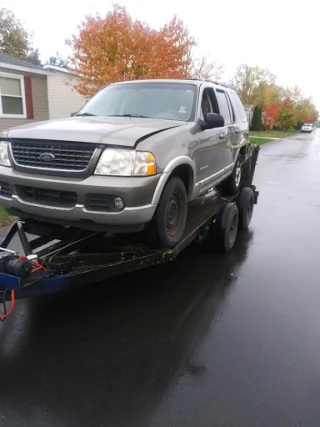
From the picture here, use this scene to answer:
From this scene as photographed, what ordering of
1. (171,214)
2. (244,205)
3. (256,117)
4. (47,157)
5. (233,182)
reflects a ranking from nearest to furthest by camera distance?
(47,157) → (171,214) → (244,205) → (233,182) → (256,117)

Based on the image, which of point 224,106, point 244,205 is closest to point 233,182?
point 244,205

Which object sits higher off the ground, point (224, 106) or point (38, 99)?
point (224, 106)

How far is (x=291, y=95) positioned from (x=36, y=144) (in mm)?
86178

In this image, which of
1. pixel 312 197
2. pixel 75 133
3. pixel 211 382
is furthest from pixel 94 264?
pixel 312 197

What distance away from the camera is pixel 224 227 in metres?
5.25

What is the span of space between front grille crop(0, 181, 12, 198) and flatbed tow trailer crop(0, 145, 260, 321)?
0.34m

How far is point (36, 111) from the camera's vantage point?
19.1 meters

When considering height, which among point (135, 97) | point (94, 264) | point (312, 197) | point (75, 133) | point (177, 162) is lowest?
point (312, 197)

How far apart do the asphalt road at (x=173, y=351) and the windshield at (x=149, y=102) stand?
6.73 ft

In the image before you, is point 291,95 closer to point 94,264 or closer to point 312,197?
point 312,197

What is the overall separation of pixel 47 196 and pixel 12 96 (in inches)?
641

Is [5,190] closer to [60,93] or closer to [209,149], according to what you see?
[209,149]

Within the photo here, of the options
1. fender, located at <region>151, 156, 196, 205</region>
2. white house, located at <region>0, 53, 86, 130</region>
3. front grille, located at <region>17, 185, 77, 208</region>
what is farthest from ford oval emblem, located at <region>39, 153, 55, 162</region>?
white house, located at <region>0, 53, 86, 130</region>

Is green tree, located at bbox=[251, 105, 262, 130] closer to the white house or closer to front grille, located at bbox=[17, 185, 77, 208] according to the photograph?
the white house
